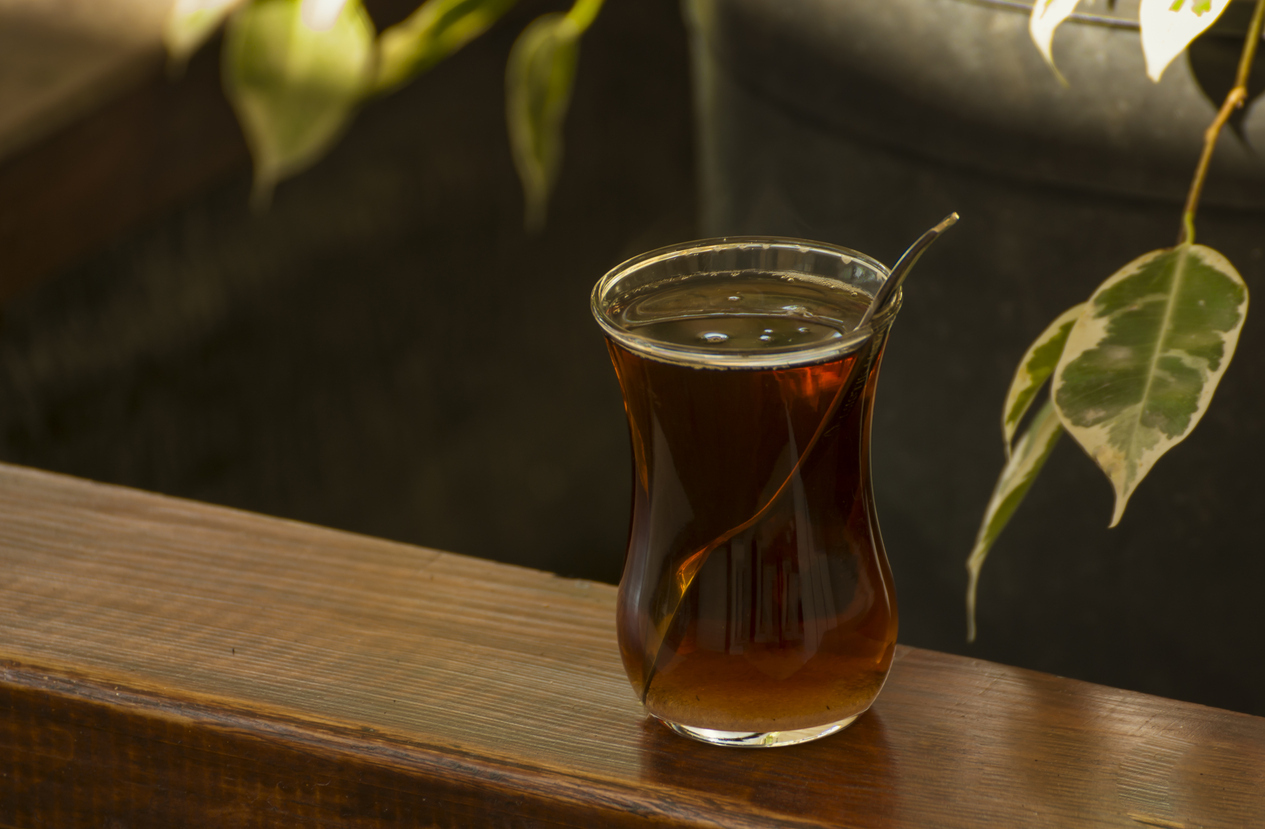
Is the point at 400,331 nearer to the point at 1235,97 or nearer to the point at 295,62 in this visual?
the point at 295,62

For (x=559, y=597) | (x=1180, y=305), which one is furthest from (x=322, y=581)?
(x=1180, y=305)

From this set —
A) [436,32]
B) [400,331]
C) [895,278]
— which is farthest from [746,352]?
[400,331]

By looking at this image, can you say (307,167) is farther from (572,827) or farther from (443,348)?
(572,827)

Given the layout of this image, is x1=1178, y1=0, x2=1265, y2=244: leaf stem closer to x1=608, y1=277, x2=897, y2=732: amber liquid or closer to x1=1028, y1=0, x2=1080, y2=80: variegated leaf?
x1=1028, y1=0, x2=1080, y2=80: variegated leaf

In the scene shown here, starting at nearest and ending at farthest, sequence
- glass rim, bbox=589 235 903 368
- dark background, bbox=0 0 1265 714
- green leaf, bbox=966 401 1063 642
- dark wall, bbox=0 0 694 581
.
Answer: glass rim, bbox=589 235 903 368 < green leaf, bbox=966 401 1063 642 < dark background, bbox=0 0 1265 714 < dark wall, bbox=0 0 694 581

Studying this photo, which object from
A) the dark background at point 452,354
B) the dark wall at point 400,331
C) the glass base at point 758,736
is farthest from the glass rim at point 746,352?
the dark wall at point 400,331

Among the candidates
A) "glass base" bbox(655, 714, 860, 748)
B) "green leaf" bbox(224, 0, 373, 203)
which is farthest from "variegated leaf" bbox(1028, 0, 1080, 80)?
"green leaf" bbox(224, 0, 373, 203)
